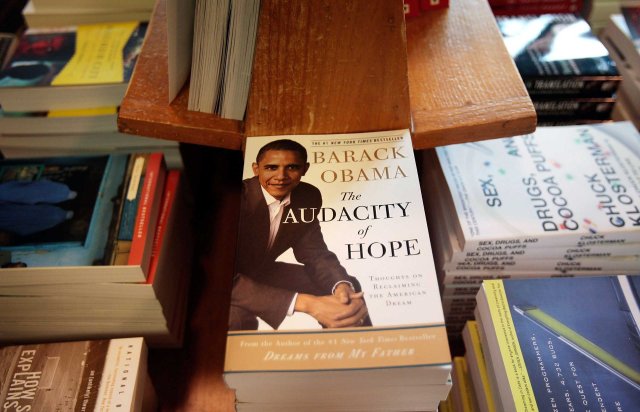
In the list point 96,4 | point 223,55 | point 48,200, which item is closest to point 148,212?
point 48,200

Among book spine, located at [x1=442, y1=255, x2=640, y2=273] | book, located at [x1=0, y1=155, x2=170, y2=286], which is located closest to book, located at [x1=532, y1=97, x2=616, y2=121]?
book spine, located at [x1=442, y1=255, x2=640, y2=273]

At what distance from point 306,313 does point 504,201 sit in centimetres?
37

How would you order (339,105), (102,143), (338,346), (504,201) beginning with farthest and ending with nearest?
(102,143) → (504,201) → (339,105) → (338,346)

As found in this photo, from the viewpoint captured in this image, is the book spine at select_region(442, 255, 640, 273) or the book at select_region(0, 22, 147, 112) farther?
the book at select_region(0, 22, 147, 112)

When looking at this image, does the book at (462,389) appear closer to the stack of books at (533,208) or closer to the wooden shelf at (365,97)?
the stack of books at (533,208)

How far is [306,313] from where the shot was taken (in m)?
0.51

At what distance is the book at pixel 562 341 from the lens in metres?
0.59

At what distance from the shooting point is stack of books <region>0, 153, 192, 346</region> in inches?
28.6

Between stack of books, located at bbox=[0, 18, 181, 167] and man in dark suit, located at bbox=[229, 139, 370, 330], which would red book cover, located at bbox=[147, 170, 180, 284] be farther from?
man in dark suit, located at bbox=[229, 139, 370, 330]

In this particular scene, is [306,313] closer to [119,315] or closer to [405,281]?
[405,281]

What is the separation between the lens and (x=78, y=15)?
99 cm

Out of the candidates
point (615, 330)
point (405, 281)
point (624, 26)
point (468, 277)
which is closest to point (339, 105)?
point (405, 281)

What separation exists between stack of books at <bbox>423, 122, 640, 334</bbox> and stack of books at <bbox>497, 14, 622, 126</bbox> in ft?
0.32

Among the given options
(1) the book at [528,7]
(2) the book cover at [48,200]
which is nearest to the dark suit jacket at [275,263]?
(2) the book cover at [48,200]
